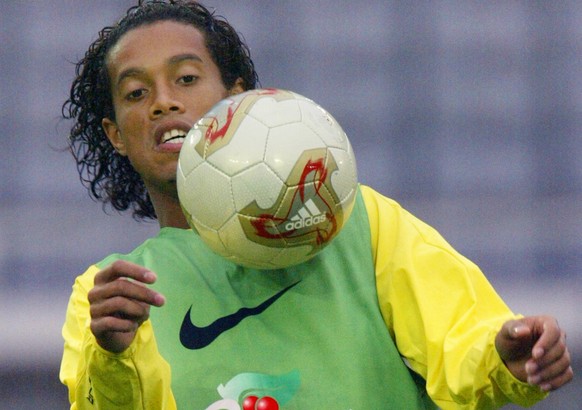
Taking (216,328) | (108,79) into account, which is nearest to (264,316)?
(216,328)

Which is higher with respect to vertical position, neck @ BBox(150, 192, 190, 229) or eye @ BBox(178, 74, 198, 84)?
eye @ BBox(178, 74, 198, 84)

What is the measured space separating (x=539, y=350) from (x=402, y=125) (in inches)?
169

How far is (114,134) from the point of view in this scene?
9.36 feet

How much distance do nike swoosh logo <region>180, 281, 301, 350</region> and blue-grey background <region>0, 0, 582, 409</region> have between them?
2932mm

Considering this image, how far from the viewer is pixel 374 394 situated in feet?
7.56

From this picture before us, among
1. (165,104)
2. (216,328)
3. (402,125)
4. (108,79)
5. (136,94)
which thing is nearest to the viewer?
(216,328)

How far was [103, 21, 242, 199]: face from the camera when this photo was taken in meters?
2.52

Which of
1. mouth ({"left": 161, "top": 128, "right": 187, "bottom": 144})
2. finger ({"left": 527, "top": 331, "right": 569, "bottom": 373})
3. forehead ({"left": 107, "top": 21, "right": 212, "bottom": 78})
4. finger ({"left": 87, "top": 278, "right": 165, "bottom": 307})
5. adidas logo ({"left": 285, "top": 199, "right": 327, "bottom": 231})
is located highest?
forehead ({"left": 107, "top": 21, "right": 212, "bottom": 78})

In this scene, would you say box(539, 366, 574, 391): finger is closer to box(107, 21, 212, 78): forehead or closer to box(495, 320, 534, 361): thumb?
box(495, 320, 534, 361): thumb

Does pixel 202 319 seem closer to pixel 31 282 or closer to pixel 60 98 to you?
pixel 31 282

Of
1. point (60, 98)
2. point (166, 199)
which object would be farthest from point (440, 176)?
point (166, 199)

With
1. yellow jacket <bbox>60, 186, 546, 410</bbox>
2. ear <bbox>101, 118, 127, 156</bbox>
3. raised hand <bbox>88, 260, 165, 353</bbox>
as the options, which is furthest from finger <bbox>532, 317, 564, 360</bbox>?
ear <bbox>101, 118, 127, 156</bbox>

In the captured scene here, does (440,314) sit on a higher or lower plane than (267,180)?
lower

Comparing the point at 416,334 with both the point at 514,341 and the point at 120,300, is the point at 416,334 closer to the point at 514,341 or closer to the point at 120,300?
the point at 514,341
